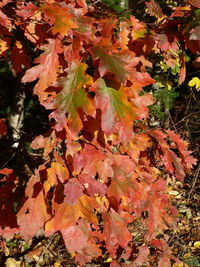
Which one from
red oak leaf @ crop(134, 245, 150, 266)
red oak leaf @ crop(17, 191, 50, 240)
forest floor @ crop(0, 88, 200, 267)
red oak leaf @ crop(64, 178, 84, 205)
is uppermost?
red oak leaf @ crop(64, 178, 84, 205)

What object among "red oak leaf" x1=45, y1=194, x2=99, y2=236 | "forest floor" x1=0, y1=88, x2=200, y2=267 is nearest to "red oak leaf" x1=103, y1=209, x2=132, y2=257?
"red oak leaf" x1=45, y1=194, x2=99, y2=236

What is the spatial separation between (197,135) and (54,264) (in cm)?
300

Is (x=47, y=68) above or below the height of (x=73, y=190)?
above

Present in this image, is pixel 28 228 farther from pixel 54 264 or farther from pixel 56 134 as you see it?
pixel 54 264

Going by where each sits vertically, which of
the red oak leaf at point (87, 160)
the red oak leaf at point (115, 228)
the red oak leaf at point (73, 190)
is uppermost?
the red oak leaf at point (87, 160)

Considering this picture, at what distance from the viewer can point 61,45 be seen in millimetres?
1603

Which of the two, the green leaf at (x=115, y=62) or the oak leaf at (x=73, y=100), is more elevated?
the green leaf at (x=115, y=62)

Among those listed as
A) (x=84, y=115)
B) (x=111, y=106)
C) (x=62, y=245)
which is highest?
(x=111, y=106)

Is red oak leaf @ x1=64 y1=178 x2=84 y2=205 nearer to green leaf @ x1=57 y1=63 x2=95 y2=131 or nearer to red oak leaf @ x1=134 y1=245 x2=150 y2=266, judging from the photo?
green leaf @ x1=57 y1=63 x2=95 y2=131

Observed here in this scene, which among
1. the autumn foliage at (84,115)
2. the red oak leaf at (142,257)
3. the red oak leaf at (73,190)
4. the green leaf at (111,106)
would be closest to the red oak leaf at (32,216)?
the autumn foliage at (84,115)

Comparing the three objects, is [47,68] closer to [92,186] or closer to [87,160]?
[87,160]

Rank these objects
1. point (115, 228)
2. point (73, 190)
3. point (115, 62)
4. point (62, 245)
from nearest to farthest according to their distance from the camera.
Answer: point (115, 62) → point (73, 190) → point (115, 228) → point (62, 245)

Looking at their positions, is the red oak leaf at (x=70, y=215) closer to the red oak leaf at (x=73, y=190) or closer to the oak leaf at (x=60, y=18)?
the red oak leaf at (x=73, y=190)

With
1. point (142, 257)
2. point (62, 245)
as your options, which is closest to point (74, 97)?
point (142, 257)
